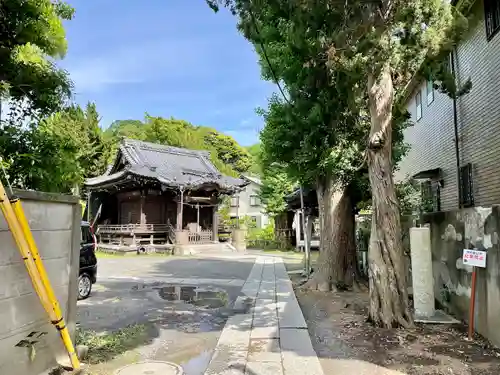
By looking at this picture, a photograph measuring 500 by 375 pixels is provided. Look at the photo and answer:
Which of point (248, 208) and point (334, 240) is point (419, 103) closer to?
point (334, 240)

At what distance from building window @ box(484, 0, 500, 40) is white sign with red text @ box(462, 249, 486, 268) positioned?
221 inches

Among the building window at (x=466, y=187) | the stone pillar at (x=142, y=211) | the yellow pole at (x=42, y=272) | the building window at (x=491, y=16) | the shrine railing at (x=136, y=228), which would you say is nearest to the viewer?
the yellow pole at (x=42, y=272)

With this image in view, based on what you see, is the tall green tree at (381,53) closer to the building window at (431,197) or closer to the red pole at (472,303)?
the red pole at (472,303)

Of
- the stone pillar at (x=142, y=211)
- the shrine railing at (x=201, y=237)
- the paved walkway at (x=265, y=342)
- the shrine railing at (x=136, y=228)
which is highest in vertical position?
the stone pillar at (x=142, y=211)

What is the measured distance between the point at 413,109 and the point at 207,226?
53.2 feet

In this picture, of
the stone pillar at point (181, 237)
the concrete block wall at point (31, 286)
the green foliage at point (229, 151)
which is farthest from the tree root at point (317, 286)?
the green foliage at point (229, 151)

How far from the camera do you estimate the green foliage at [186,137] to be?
124ft

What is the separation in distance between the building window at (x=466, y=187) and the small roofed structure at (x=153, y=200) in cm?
1615

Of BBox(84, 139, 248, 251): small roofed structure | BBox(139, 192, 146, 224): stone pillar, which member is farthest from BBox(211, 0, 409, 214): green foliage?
BBox(139, 192, 146, 224): stone pillar

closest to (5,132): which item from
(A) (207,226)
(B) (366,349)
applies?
(B) (366,349)

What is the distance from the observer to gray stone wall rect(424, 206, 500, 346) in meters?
4.83

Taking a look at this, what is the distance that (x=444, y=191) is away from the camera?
11.9 meters

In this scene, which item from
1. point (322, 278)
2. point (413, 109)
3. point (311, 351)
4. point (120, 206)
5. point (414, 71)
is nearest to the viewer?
point (311, 351)

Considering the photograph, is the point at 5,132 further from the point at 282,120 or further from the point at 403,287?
the point at 282,120
